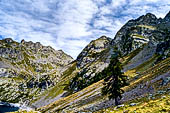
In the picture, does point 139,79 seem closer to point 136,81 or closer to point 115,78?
point 136,81

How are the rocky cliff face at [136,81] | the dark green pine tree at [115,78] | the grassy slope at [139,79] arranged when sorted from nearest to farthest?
the dark green pine tree at [115,78]
the rocky cliff face at [136,81]
the grassy slope at [139,79]

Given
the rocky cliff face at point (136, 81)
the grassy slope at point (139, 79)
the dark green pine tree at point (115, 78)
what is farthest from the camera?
the grassy slope at point (139, 79)

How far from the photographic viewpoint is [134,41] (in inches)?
7087

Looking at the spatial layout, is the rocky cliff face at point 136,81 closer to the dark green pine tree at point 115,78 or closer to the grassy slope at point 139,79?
the grassy slope at point 139,79

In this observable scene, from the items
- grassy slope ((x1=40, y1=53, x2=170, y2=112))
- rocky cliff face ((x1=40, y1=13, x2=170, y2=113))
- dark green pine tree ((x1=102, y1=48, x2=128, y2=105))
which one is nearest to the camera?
dark green pine tree ((x1=102, y1=48, x2=128, y2=105))

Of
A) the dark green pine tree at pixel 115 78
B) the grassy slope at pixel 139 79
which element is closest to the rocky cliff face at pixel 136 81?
the grassy slope at pixel 139 79

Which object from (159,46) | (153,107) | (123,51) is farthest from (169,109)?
(123,51)

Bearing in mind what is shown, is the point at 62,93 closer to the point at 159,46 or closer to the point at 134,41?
the point at 134,41

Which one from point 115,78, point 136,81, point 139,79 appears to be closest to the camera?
point 115,78

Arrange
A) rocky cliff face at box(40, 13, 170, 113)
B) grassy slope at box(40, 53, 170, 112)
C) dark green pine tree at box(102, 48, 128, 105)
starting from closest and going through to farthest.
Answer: dark green pine tree at box(102, 48, 128, 105), rocky cliff face at box(40, 13, 170, 113), grassy slope at box(40, 53, 170, 112)

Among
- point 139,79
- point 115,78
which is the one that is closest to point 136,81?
point 139,79

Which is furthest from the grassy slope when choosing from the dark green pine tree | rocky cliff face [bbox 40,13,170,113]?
the dark green pine tree

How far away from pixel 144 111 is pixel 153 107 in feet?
4.97

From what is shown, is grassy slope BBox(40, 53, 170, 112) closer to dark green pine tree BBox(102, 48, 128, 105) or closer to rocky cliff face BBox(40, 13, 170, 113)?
rocky cliff face BBox(40, 13, 170, 113)
